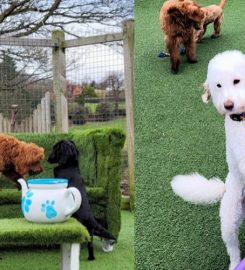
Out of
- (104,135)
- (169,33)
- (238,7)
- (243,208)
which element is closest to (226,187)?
(243,208)

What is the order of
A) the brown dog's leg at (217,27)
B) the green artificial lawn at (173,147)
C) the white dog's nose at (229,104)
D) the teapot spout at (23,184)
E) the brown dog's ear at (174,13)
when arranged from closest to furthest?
the white dog's nose at (229,104) → the teapot spout at (23,184) → the green artificial lawn at (173,147) → the brown dog's ear at (174,13) → the brown dog's leg at (217,27)

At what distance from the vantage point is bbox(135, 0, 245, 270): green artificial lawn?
128cm

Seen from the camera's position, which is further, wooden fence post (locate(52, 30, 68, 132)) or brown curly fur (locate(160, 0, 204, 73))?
brown curly fur (locate(160, 0, 204, 73))

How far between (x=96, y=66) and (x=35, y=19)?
0.54ft

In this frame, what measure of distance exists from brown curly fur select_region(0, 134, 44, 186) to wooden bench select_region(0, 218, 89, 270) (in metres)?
0.10

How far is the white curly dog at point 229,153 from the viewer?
3.39 feet

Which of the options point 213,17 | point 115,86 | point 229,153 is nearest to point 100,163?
point 115,86

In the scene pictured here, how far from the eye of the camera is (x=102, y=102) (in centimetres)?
118

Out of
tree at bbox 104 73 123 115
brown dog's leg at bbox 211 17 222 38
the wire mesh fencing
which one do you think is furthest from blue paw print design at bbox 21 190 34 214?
brown dog's leg at bbox 211 17 222 38

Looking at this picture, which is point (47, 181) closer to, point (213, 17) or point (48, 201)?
point (48, 201)

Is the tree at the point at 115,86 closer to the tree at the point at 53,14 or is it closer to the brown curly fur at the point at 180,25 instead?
the tree at the point at 53,14

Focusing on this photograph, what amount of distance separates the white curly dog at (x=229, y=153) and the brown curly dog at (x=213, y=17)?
386mm

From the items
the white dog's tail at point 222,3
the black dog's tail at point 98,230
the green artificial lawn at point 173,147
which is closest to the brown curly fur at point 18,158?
the black dog's tail at point 98,230

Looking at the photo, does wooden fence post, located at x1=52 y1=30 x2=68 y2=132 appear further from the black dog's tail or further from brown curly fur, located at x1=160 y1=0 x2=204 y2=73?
brown curly fur, located at x1=160 y1=0 x2=204 y2=73
